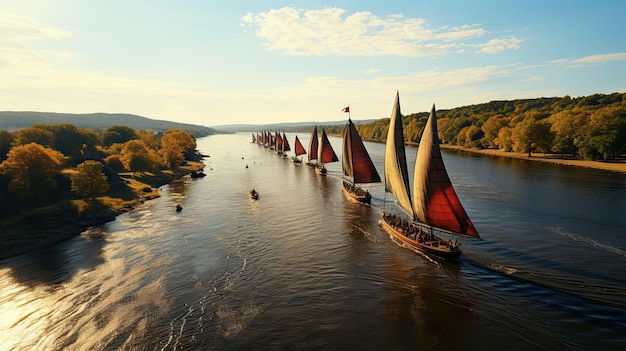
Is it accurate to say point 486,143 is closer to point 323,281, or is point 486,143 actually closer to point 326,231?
point 326,231

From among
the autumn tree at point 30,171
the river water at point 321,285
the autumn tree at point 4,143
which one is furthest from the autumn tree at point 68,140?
the river water at point 321,285

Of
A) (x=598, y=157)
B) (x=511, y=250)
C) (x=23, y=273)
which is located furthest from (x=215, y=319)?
(x=598, y=157)

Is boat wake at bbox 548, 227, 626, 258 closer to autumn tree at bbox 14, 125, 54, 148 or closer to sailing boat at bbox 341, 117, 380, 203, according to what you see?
sailing boat at bbox 341, 117, 380, 203

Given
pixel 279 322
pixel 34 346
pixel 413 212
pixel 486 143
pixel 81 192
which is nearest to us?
pixel 34 346

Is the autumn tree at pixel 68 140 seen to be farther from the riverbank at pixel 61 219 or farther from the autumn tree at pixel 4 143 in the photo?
the riverbank at pixel 61 219

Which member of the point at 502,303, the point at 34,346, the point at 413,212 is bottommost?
the point at 34,346

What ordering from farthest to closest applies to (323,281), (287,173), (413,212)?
(287,173), (413,212), (323,281)
